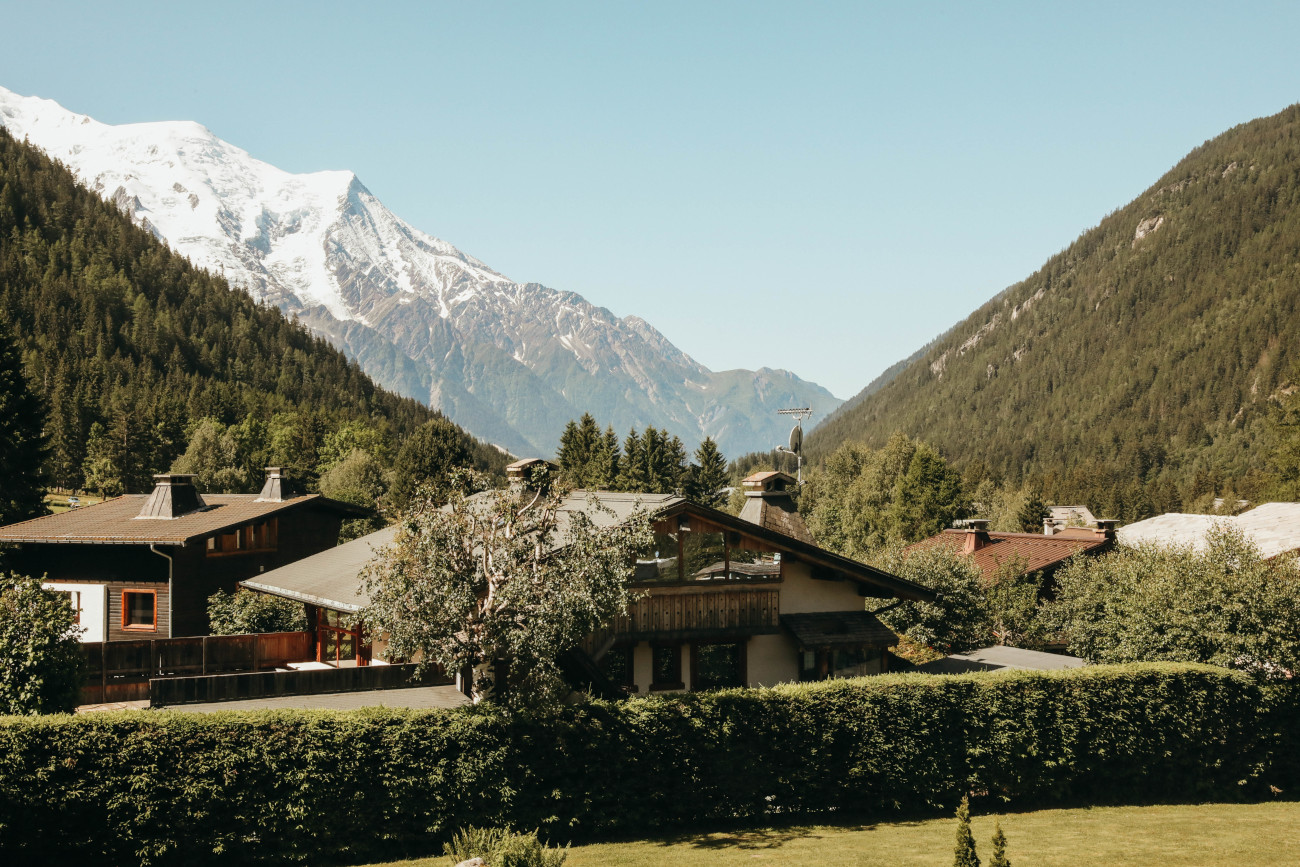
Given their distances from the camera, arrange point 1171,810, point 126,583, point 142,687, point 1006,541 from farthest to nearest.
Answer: point 1006,541, point 126,583, point 142,687, point 1171,810

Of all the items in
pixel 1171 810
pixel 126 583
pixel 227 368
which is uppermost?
pixel 227 368

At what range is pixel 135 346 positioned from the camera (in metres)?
156

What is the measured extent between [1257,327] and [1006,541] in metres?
179

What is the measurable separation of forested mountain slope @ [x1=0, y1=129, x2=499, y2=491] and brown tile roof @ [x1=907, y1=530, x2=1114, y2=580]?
83.9 meters

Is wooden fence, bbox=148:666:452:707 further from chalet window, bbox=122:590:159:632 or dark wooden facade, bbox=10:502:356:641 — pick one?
chalet window, bbox=122:590:159:632

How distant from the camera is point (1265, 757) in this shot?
69.8ft

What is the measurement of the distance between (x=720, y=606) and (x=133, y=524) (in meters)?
25.0

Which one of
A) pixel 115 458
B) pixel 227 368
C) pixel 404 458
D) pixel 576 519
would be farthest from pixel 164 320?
pixel 576 519

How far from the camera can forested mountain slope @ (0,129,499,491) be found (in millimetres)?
108938

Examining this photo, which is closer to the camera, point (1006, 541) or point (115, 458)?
point (1006, 541)

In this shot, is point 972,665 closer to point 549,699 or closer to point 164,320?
point 549,699

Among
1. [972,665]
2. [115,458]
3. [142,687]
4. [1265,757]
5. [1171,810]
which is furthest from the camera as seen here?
[115,458]

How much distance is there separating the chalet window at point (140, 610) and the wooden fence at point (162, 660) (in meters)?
10.3

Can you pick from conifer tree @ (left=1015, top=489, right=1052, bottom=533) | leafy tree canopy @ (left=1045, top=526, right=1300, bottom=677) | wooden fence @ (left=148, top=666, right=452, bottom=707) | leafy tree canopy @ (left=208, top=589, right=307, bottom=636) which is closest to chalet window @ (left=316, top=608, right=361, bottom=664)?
leafy tree canopy @ (left=208, top=589, right=307, bottom=636)
